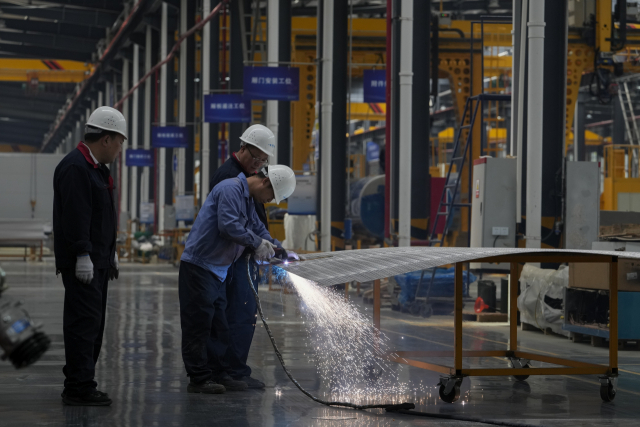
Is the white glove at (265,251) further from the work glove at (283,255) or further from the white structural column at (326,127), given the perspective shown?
the white structural column at (326,127)

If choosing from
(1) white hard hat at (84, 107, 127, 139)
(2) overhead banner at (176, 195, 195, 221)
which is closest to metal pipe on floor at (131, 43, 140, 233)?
(2) overhead banner at (176, 195, 195, 221)

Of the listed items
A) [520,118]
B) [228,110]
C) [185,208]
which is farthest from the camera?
[185,208]

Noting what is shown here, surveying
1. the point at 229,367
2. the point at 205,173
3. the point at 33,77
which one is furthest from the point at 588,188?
the point at 33,77

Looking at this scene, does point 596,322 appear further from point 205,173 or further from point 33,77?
point 33,77

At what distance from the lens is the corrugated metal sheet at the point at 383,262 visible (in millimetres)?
5301

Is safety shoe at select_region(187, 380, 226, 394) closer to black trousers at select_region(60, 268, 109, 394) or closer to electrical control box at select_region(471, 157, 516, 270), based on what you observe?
black trousers at select_region(60, 268, 109, 394)

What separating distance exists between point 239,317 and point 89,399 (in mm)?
1251

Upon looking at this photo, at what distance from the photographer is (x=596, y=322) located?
29.8 ft

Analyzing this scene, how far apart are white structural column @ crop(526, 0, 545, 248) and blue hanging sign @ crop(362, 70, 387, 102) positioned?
Answer: 706 cm

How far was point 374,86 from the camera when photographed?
18.1m

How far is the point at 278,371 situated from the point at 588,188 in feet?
19.0

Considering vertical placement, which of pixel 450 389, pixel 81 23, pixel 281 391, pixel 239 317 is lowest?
pixel 281 391

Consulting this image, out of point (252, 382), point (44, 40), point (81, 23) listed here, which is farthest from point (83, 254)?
point (44, 40)

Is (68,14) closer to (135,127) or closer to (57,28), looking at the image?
Answer: (57,28)
